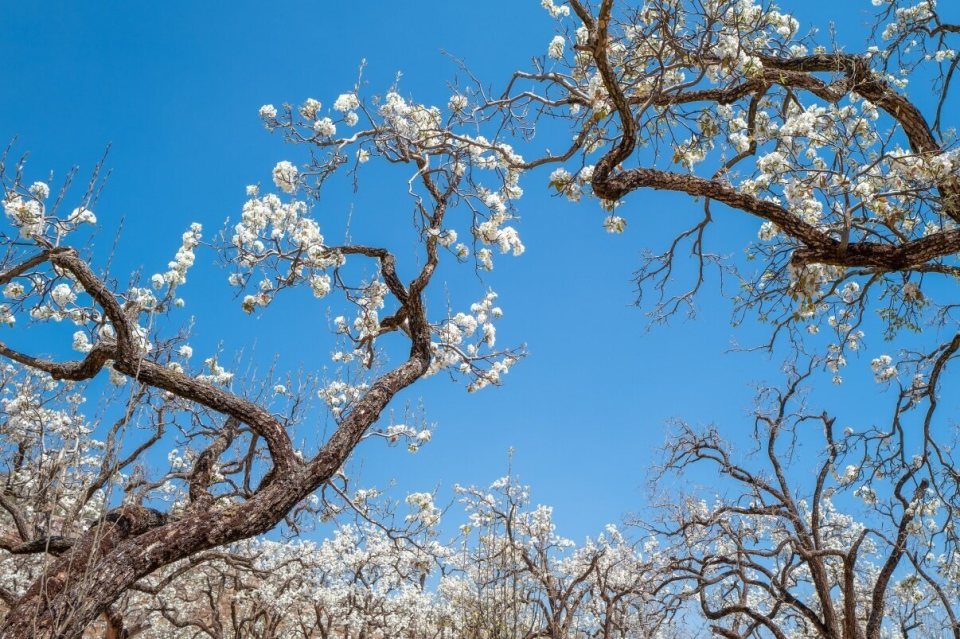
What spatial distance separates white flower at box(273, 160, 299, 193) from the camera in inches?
248

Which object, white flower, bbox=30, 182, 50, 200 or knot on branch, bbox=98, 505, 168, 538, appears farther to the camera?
white flower, bbox=30, 182, 50, 200

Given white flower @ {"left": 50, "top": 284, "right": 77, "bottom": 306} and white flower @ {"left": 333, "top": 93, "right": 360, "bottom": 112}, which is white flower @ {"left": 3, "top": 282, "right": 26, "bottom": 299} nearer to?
white flower @ {"left": 50, "top": 284, "right": 77, "bottom": 306}

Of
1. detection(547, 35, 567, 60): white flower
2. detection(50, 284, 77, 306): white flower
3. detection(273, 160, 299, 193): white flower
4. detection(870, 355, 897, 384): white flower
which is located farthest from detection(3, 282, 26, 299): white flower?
detection(870, 355, 897, 384): white flower

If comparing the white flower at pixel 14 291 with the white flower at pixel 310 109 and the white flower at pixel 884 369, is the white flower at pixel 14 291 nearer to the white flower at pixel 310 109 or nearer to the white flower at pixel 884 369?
the white flower at pixel 310 109

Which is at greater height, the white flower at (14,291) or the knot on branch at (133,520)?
the white flower at (14,291)

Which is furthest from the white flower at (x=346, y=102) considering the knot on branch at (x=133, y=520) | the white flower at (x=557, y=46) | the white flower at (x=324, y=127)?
the knot on branch at (x=133, y=520)

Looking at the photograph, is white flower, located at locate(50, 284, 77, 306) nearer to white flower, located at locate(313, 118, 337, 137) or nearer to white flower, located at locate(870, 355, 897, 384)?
white flower, located at locate(313, 118, 337, 137)

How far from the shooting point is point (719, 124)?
5.73 m

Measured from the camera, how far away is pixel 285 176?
20.7 feet

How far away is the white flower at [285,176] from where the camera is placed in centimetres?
629

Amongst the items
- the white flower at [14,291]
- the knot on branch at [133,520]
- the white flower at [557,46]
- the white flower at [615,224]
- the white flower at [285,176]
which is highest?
the white flower at [557,46]

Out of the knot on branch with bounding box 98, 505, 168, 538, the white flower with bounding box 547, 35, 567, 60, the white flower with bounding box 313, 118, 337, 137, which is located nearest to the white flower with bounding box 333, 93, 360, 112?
the white flower with bounding box 313, 118, 337, 137

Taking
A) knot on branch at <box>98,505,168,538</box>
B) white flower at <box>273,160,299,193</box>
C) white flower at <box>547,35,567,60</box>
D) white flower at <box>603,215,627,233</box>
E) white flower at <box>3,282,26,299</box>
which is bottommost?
knot on branch at <box>98,505,168,538</box>

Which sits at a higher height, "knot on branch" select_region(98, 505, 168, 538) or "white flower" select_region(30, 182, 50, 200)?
"white flower" select_region(30, 182, 50, 200)
